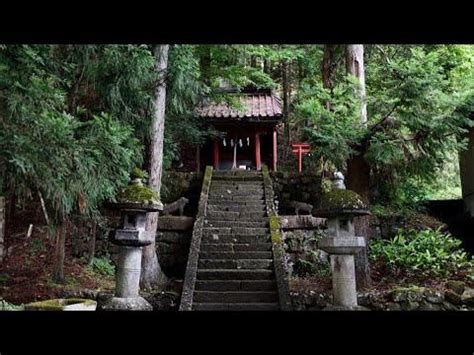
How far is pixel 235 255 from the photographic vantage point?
7.07 m

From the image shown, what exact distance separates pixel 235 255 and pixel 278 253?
27.4 inches

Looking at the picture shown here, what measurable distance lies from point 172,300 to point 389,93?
13.6 ft

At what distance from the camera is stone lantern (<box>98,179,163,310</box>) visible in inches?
183

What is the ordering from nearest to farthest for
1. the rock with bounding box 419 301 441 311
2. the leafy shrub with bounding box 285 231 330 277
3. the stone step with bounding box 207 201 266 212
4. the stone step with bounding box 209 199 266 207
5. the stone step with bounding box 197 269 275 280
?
the rock with bounding box 419 301 441 311 < the stone step with bounding box 197 269 275 280 < the leafy shrub with bounding box 285 231 330 277 < the stone step with bounding box 207 201 266 212 < the stone step with bounding box 209 199 266 207

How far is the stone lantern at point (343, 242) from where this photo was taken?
4.70 metres

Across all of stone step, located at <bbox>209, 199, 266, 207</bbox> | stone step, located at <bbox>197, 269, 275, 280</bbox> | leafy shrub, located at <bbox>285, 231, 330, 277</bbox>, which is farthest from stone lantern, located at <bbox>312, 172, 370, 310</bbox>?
stone step, located at <bbox>209, 199, 266, 207</bbox>

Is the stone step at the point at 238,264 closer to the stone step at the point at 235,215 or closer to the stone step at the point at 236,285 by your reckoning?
the stone step at the point at 236,285

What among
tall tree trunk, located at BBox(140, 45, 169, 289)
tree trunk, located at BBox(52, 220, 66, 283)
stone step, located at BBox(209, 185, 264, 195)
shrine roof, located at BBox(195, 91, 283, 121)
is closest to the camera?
tree trunk, located at BBox(52, 220, 66, 283)

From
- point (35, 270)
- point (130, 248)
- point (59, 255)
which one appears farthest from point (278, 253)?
point (35, 270)

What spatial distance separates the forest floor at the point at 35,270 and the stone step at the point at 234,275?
1.42 metres

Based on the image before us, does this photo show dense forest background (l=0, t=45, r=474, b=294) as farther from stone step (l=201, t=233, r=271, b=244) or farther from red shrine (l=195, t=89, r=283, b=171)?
red shrine (l=195, t=89, r=283, b=171)

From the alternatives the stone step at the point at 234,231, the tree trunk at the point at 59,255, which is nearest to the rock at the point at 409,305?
the stone step at the point at 234,231

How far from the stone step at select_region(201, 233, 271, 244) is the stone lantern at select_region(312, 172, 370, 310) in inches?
107
